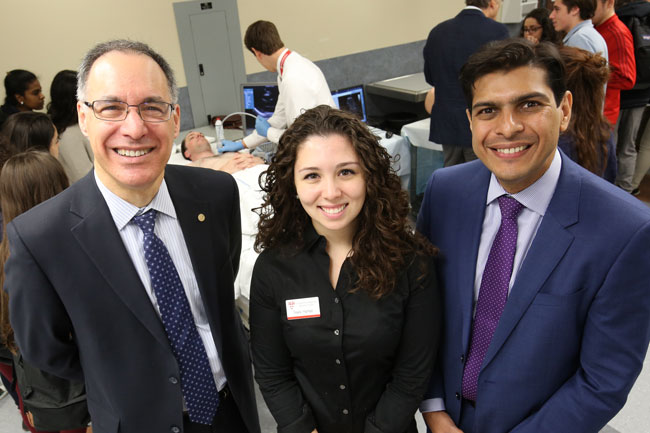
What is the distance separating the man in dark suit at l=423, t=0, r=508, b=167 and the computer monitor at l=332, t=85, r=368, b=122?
1.14 meters

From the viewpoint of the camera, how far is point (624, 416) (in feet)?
6.75

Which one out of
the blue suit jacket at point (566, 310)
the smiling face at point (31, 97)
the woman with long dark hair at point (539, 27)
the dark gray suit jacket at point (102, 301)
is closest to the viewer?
the blue suit jacket at point (566, 310)

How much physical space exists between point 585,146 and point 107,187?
1.57m

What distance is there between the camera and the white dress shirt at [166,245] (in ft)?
3.76

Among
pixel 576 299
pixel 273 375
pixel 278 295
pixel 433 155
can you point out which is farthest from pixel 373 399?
pixel 433 155

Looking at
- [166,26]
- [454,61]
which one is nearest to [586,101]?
[454,61]

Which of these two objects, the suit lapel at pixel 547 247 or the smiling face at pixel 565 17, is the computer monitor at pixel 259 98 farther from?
the suit lapel at pixel 547 247

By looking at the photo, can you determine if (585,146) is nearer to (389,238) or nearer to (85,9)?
(389,238)

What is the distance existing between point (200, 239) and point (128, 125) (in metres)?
0.35

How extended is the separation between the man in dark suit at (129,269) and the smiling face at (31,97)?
2.50 m

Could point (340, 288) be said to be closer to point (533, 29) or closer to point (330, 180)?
point (330, 180)

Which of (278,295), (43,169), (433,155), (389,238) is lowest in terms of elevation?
(433,155)

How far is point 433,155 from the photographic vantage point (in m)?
3.99

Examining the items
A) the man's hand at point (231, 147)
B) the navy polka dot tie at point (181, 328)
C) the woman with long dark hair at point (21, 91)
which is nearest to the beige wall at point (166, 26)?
the woman with long dark hair at point (21, 91)
